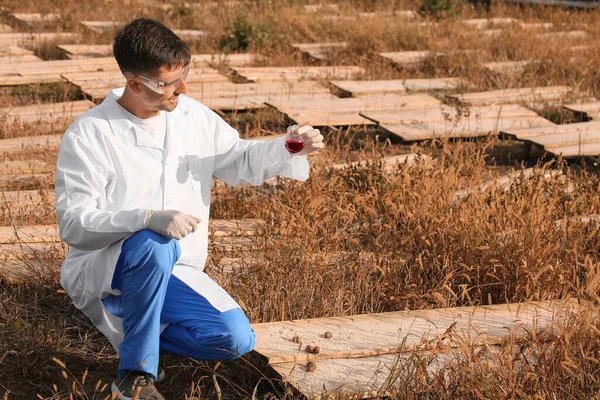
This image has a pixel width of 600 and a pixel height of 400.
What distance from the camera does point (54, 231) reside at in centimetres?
494

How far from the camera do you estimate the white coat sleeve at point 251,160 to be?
3910mm

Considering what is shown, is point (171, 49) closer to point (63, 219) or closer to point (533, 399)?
point (63, 219)

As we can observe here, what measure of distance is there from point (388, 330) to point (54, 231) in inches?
76.4

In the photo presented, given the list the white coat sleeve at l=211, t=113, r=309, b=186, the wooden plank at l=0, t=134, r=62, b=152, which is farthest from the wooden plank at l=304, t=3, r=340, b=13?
the white coat sleeve at l=211, t=113, r=309, b=186

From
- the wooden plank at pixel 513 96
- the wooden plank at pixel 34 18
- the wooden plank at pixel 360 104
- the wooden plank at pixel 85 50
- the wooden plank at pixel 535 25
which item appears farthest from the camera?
the wooden plank at pixel 34 18

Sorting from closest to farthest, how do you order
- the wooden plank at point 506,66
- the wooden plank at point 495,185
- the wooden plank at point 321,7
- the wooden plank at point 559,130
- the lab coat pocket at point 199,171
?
1. the lab coat pocket at point 199,171
2. the wooden plank at point 495,185
3. the wooden plank at point 559,130
4. the wooden plank at point 506,66
5. the wooden plank at point 321,7

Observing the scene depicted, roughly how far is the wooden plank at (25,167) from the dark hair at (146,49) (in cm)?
277

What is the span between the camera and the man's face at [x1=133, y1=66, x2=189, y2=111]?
3.59m

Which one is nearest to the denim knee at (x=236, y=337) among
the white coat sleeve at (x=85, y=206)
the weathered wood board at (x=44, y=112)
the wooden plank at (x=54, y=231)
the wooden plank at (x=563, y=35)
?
the white coat sleeve at (x=85, y=206)

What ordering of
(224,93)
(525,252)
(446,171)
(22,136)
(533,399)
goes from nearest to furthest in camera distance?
(533,399), (525,252), (446,171), (22,136), (224,93)

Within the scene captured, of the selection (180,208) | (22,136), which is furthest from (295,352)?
(22,136)

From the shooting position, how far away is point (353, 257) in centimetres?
457

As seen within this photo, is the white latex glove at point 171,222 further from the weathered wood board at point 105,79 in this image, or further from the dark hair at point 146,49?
the weathered wood board at point 105,79

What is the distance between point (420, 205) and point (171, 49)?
1.91 metres
